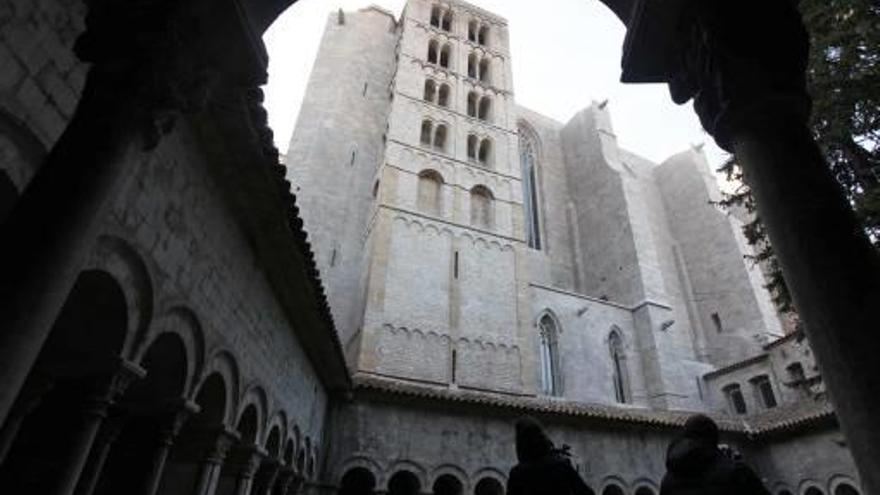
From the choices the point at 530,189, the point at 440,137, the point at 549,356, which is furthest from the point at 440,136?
the point at 549,356

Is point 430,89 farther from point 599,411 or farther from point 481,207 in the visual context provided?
point 599,411

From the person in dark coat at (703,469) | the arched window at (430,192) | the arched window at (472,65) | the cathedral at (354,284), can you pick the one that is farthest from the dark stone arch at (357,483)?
the arched window at (472,65)

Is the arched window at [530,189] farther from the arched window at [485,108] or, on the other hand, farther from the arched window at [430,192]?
the arched window at [430,192]

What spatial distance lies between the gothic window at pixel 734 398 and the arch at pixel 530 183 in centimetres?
993

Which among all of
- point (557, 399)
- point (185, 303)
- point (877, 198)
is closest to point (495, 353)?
point (557, 399)

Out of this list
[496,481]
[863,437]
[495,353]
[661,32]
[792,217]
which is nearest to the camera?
[863,437]

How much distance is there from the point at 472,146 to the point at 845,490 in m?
16.5

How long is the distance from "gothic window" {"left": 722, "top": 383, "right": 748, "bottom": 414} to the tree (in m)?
13.7

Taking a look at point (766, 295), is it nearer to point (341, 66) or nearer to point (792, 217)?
point (341, 66)

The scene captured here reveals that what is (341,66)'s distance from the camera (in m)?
22.9

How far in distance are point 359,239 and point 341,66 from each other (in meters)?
8.52

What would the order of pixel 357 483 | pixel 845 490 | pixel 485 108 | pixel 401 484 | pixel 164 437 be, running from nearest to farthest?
pixel 164 437 < pixel 357 483 < pixel 401 484 < pixel 845 490 < pixel 485 108

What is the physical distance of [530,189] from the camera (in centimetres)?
2680

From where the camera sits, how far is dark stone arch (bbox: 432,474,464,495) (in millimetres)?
12531
